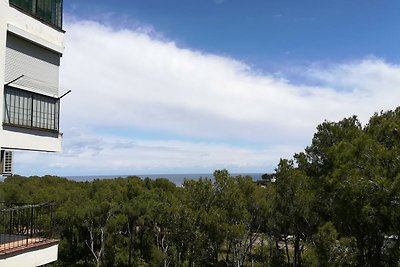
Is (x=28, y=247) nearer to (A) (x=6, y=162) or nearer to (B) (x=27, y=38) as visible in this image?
(A) (x=6, y=162)

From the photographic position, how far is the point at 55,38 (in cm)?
1220

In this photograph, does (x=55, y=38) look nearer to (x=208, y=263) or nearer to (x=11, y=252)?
(x=11, y=252)

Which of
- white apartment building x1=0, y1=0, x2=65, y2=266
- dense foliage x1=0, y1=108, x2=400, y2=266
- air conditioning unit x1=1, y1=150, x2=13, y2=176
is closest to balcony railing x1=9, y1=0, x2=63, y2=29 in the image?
white apartment building x1=0, y1=0, x2=65, y2=266

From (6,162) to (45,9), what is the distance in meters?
4.39

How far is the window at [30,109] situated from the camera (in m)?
10.7

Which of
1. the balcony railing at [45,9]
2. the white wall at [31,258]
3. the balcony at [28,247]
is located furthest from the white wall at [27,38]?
the white wall at [31,258]

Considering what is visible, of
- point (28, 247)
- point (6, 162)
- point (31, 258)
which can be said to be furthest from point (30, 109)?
point (31, 258)

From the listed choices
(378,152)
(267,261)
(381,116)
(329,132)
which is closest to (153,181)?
(267,261)

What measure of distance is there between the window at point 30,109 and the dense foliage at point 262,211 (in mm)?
8391

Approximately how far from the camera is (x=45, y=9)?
39.6ft

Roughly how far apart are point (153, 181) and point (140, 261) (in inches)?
324

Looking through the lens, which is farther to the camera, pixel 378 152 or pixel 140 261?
pixel 140 261

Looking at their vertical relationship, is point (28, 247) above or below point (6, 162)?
below

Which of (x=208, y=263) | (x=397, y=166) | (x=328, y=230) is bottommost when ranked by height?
(x=208, y=263)
